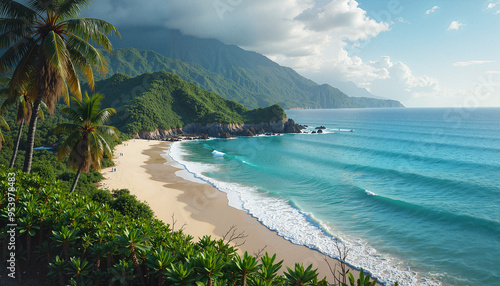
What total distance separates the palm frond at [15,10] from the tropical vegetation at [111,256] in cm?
724

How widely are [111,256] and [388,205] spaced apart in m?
22.4

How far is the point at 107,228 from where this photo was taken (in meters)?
6.09

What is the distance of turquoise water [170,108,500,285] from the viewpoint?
44.5ft

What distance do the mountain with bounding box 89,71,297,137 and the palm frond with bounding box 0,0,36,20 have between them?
2352 inches

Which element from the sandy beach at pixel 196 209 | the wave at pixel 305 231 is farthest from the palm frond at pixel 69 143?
the wave at pixel 305 231

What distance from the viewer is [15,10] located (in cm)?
979

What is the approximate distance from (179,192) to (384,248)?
1797 centimetres

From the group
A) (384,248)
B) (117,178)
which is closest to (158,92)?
(117,178)

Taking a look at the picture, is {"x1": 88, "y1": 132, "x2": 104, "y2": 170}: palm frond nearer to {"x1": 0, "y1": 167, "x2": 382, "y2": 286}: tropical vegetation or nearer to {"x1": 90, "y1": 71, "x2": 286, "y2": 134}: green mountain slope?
{"x1": 0, "y1": 167, "x2": 382, "y2": 286}: tropical vegetation

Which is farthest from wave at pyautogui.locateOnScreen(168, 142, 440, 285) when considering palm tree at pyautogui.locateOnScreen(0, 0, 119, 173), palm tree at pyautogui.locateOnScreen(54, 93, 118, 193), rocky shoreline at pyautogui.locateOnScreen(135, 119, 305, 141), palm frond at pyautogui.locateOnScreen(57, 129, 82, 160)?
rocky shoreline at pyautogui.locateOnScreen(135, 119, 305, 141)

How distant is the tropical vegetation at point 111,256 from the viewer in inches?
175

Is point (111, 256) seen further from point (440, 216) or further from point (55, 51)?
point (440, 216)

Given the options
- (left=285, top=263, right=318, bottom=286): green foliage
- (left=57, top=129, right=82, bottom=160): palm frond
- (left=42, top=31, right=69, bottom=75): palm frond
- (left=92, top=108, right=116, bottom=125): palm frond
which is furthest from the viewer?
(left=92, top=108, right=116, bottom=125): palm frond

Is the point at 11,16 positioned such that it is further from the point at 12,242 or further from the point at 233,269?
the point at 233,269
